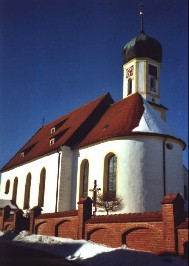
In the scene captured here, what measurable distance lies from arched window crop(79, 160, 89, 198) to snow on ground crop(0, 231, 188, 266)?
5874 mm

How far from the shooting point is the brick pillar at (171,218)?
9742 millimetres

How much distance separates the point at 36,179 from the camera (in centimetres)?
2606

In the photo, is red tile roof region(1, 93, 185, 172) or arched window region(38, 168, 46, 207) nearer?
red tile roof region(1, 93, 185, 172)

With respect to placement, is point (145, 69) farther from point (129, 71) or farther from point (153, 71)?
point (129, 71)

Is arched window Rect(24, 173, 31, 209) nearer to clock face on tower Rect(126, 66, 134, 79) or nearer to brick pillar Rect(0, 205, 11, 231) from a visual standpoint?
brick pillar Rect(0, 205, 11, 231)

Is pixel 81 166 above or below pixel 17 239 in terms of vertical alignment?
above

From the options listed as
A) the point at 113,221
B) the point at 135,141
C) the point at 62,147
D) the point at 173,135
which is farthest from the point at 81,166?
the point at 113,221

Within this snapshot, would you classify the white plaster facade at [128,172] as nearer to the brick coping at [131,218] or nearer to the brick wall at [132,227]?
the brick wall at [132,227]

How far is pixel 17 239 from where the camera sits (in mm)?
17328

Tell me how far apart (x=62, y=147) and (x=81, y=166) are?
6.40 feet

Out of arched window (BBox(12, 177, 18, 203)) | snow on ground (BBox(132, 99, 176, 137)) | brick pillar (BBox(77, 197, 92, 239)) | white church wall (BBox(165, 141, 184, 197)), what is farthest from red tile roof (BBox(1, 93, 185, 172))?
brick pillar (BBox(77, 197, 92, 239))

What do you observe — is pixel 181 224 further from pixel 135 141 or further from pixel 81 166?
pixel 81 166

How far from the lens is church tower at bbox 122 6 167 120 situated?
30062 millimetres

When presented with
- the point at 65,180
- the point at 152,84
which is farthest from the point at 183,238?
the point at 152,84
